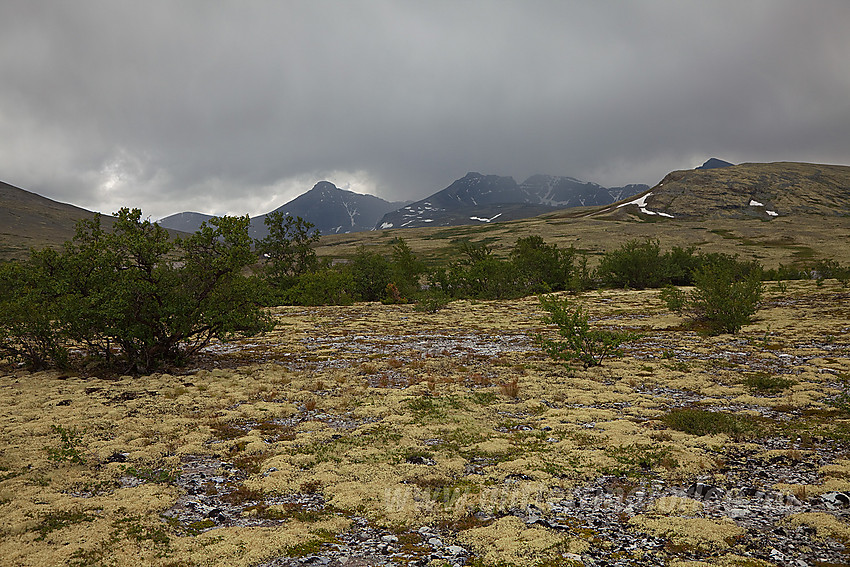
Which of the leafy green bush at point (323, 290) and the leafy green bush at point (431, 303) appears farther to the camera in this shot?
the leafy green bush at point (323, 290)

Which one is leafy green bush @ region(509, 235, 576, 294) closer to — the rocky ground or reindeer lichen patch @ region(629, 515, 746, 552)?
the rocky ground

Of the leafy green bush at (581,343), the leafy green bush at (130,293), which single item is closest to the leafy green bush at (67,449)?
the leafy green bush at (130,293)

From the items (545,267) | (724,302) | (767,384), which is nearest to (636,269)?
(545,267)

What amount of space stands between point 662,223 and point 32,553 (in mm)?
183786

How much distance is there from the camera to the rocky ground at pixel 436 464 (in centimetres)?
641

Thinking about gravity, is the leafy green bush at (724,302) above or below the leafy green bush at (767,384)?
above

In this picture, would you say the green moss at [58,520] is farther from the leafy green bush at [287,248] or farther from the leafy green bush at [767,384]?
the leafy green bush at [287,248]

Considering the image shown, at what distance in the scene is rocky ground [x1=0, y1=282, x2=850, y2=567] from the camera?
6.41m

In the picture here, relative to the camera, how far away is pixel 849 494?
7.29 m

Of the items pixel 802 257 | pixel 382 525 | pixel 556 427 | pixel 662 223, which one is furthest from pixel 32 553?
pixel 662 223

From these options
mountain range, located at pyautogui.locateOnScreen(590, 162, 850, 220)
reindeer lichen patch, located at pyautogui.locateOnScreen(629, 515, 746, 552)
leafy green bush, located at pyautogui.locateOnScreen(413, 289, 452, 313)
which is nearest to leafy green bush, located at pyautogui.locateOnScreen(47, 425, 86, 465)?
reindeer lichen patch, located at pyautogui.locateOnScreen(629, 515, 746, 552)

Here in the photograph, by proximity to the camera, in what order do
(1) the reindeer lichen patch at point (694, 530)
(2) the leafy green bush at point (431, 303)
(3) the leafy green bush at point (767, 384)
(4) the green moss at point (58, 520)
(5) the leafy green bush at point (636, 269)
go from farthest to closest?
(5) the leafy green bush at point (636, 269) < (2) the leafy green bush at point (431, 303) < (3) the leafy green bush at point (767, 384) < (4) the green moss at point (58, 520) < (1) the reindeer lichen patch at point (694, 530)

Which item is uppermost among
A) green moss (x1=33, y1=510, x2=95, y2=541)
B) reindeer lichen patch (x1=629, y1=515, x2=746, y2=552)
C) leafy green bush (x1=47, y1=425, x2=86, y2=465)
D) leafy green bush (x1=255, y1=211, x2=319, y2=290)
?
leafy green bush (x1=255, y1=211, x2=319, y2=290)

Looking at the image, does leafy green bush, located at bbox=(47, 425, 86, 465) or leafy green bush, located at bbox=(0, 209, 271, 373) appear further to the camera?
leafy green bush, located at bbox=(0, 209, 271, 373)
